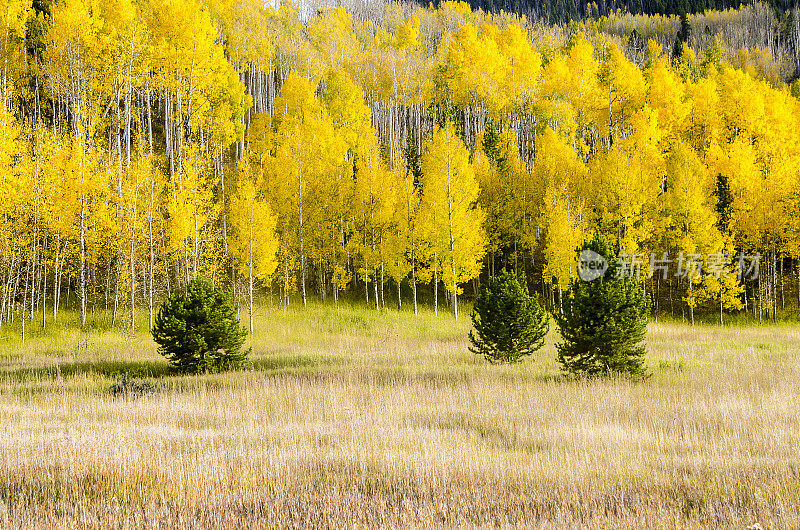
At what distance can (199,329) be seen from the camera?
16.1m

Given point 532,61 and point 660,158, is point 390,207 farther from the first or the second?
point 532,61

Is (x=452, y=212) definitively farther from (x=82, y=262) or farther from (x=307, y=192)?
(x=82, y=262)

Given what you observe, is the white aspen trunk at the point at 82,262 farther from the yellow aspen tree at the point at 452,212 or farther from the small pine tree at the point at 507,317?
the yellow aspen tree at the point at 452,212

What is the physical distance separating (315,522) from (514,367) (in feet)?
38.0

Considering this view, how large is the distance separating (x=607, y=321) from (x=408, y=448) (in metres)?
7.77

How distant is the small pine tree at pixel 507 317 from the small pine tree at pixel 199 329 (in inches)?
302

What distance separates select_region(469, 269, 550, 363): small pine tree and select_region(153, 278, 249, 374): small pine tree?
25.2ft

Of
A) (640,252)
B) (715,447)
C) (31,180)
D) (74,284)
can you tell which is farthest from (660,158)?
(74,284)

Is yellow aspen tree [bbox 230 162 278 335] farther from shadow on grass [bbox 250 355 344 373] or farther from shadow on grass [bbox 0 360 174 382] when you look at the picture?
shadow on grass [bbox 0 360 174 382]

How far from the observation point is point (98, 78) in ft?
101

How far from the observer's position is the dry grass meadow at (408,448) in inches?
207

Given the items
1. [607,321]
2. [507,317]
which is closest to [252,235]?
[507,317]

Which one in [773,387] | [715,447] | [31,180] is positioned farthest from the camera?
[31,180]

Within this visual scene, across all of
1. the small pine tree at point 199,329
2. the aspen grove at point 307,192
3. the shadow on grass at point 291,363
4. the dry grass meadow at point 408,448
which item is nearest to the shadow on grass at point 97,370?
the dry grass meadow at point 408,448
